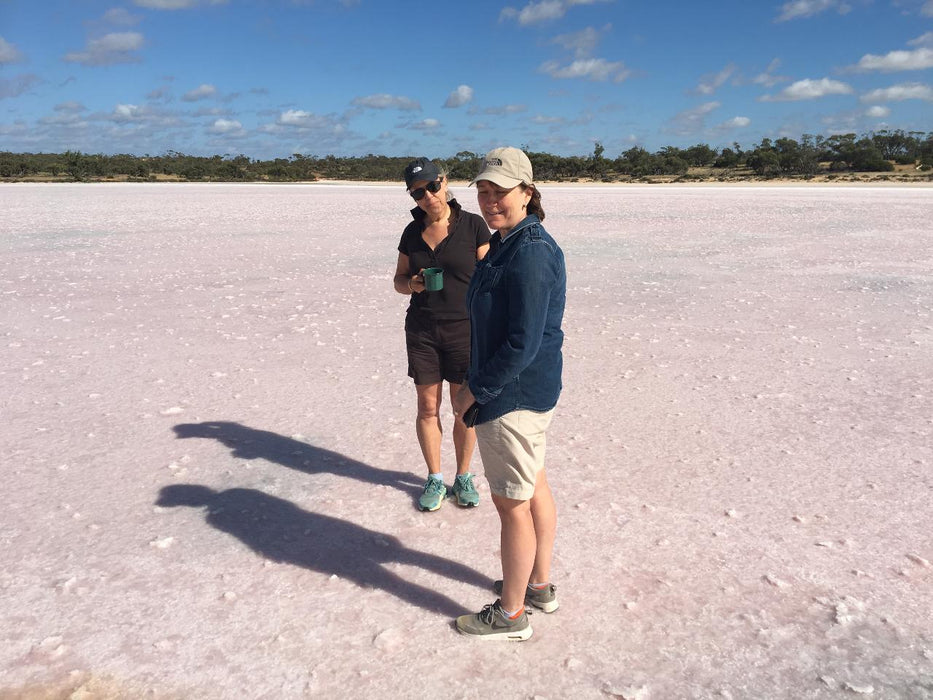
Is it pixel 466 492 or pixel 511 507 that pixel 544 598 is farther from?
pixel 466 492

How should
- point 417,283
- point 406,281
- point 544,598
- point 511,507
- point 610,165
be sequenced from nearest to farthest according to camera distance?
point 511,507
point 544,598
point 417,283
point 406,281
point 610,165

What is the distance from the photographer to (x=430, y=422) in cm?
425

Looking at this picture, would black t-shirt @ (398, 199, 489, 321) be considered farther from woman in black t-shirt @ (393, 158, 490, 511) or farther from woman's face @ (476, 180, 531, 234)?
woman's face @ (476, 180, 531, 234)

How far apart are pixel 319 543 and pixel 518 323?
80.3 inches

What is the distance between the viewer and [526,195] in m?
2.79

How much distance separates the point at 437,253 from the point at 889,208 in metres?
29.4

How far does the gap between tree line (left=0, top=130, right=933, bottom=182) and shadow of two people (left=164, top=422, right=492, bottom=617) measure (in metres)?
64.6

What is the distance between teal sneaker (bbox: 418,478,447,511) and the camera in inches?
168

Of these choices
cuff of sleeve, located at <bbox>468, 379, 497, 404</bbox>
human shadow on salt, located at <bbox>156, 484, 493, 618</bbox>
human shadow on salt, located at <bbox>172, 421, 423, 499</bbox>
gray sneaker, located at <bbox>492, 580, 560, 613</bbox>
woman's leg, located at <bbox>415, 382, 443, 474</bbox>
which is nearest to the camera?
cuff of sleeve, located at <bbox>468, 379, 497, 404</bbox>

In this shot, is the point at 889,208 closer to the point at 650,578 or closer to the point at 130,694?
the point at 650,578

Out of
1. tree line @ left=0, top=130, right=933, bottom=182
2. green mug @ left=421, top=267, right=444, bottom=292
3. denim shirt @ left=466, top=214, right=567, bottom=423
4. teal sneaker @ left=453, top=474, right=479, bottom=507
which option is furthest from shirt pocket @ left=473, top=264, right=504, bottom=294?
tree line @ left=0, top=130, right=933, bottom=182

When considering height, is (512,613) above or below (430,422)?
below

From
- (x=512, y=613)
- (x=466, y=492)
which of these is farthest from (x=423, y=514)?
(x=512, y=613)

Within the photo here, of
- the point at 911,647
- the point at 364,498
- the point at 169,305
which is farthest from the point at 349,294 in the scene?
the point at 911,647
